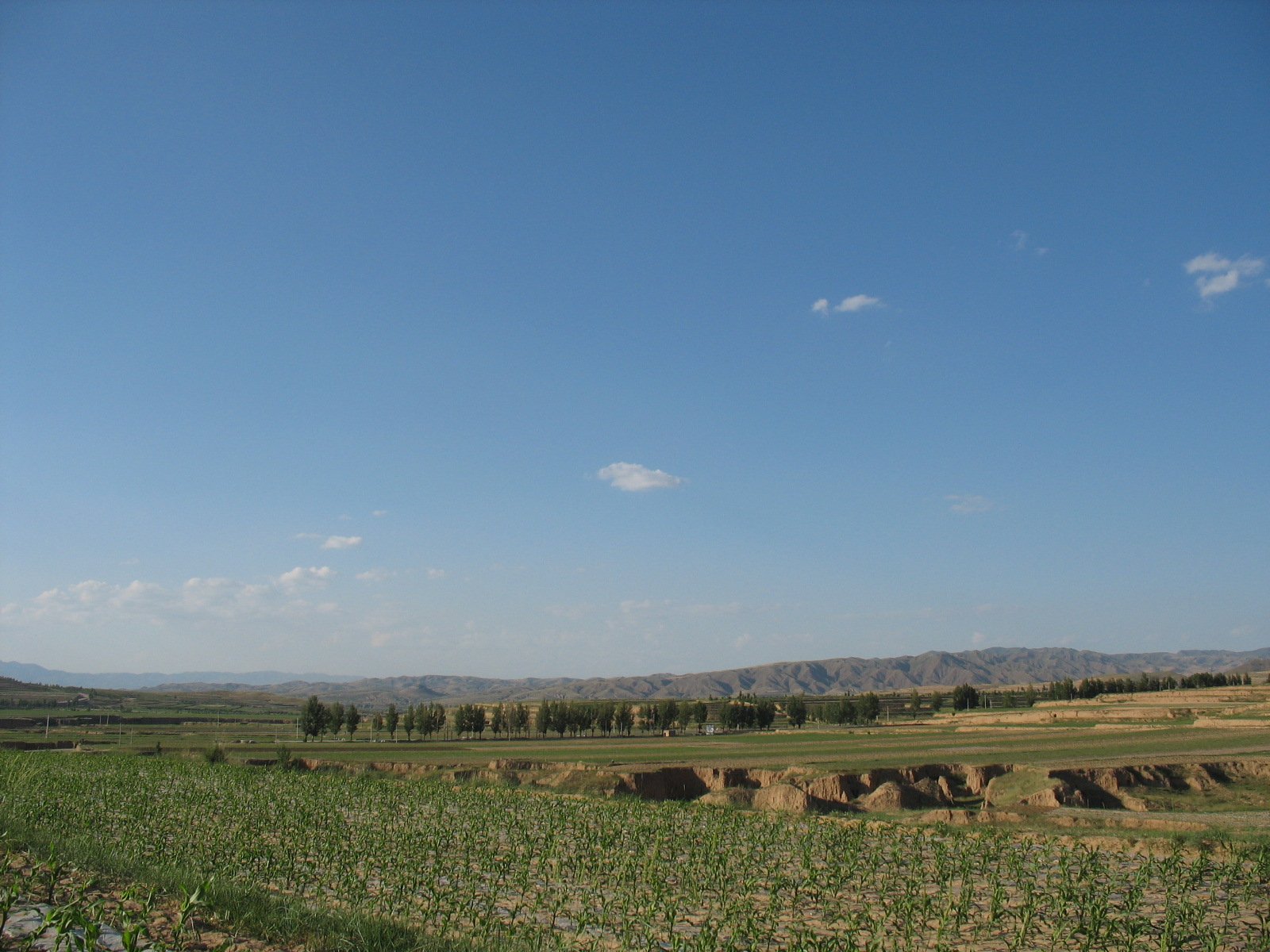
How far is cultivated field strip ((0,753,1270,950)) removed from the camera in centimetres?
1420

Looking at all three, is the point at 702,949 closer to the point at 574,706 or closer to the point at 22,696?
the point at 574,706

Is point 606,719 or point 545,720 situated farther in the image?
point 606,719

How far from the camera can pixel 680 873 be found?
19.4 metres

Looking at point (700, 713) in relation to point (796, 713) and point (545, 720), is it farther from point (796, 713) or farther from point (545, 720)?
point (545, 720)

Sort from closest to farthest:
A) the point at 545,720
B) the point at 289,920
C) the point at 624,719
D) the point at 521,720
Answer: the point at 289,920, the point at 545,720, the point at 624,719, the point at 521,720

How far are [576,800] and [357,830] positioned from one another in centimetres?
1254

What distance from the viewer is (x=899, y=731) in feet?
324

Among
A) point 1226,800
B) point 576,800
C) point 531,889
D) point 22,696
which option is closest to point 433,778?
point 576,800

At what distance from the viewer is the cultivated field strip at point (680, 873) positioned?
14.2m

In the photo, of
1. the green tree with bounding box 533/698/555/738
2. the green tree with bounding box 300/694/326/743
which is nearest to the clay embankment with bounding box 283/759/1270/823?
the green tree with bounding box 300/694/326/743

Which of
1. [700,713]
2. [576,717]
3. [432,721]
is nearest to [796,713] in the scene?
[700,713]

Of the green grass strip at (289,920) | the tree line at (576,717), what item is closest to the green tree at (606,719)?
the tree line at (576,717)

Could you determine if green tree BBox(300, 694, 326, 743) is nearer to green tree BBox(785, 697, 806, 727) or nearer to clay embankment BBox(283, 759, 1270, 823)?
clay embankment BBox(283, 759, 1270, 823)

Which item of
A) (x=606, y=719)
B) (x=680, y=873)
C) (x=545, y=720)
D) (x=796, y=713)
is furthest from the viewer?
(x=796, y=713)
